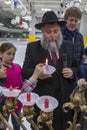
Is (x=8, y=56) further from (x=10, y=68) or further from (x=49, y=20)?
(x=49, y=20)

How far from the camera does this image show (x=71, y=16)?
176 centimetres

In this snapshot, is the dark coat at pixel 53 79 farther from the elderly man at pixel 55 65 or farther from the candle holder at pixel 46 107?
the candle holder at pixel 46 107

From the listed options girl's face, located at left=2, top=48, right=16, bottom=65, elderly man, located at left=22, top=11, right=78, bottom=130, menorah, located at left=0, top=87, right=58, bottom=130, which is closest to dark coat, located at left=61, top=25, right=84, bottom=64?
elderly man, located at left=22, top=11, right=78, bottom=130

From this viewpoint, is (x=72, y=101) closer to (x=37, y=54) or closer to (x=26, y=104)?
(x=26, y=104)

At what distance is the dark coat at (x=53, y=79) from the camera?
1.37 metres

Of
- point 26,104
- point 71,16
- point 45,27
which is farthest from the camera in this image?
point 71,16

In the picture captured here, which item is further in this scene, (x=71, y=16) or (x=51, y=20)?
(x=71, y=16)

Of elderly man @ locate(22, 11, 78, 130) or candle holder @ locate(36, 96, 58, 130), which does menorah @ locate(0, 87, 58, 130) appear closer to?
candle holder @ locate(36, 96, 58, 130)

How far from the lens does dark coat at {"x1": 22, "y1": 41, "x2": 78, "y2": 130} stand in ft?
4.49

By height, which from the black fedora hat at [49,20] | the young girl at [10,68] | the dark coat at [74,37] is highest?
the black fedora hat at [49,20]

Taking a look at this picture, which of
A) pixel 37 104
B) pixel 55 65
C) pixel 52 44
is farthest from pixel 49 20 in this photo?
pixel 37 104

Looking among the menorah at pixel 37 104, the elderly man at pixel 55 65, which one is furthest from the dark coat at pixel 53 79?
the menorah at pixel 37 104

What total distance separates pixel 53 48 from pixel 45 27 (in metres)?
0.13

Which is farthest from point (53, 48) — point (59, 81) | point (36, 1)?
point (36, 1)
